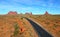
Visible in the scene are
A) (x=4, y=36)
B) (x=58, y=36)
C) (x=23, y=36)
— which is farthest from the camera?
(x=4, y=36)

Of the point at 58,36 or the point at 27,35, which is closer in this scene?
the point at 58,36

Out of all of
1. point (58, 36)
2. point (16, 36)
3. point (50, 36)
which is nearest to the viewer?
point (50, 36)

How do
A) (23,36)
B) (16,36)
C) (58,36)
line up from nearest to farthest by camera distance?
(58,36), (23,36), (16,36)

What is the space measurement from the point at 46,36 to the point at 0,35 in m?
22.8

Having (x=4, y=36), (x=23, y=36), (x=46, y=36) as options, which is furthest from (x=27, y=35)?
(x=4, y=36)

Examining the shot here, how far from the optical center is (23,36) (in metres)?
33.7

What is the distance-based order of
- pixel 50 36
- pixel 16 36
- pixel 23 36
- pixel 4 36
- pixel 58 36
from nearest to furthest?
1. pixel 50 36
2. pixel 58 36
3. pixel 23 36
4. pixel 16 36
5. pixel 4 36

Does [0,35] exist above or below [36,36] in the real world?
below

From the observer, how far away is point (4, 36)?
4509 cm

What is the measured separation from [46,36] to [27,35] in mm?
7674

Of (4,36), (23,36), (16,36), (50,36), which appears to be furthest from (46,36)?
(4,36)

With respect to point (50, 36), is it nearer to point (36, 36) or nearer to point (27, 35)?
point (36, 36)

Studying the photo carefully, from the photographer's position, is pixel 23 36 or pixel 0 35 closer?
pixel 23 36

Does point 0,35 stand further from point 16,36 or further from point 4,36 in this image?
point 16,36
